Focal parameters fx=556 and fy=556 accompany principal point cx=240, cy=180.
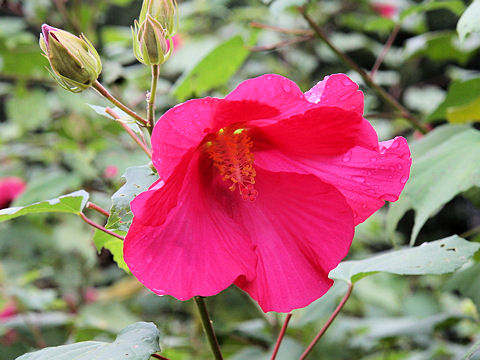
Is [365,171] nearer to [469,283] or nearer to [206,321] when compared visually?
[206,321]

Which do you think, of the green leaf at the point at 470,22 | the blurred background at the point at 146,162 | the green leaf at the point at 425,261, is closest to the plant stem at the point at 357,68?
the blurred background at the point at 146,162

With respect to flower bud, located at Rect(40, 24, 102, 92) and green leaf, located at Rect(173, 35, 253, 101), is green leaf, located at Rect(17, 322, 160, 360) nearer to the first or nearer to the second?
flower bud, located at Rect(40, 24, 102, 92)

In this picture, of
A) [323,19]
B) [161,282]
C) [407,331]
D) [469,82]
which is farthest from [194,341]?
[323,19]

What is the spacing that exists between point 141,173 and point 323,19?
2.19 meters

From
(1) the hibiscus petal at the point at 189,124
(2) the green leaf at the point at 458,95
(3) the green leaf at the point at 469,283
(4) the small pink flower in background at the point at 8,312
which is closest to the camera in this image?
(1) the hibiscus petal at the point at 189,124

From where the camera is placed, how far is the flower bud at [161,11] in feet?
2.21

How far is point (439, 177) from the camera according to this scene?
91 cm

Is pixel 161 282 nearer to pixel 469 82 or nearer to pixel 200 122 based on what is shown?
pixel 200 122

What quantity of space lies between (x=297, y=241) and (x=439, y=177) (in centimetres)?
37

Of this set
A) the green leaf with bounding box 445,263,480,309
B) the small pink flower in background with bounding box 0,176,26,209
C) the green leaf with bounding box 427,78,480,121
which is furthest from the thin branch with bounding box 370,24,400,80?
the small pink flower in background with bounding box 0,176,26,209

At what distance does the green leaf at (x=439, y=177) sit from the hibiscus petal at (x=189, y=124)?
0.39 m

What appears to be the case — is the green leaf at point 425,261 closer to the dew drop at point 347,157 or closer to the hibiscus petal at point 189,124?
the dew drop at point 347,157

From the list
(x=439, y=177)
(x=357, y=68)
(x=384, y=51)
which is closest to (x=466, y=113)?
(x=439, y=177)

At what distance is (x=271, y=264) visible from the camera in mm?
646
